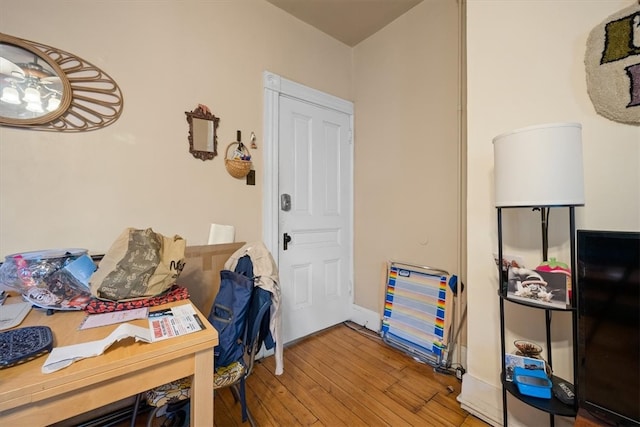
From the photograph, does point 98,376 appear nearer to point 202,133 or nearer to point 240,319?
→ point 240,319

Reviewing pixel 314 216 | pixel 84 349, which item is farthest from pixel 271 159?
pixel 84 349

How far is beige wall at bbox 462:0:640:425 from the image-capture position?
44.5 inches

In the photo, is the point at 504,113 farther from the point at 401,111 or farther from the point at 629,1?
the point at 401,111

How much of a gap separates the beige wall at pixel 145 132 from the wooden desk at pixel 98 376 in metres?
0.65

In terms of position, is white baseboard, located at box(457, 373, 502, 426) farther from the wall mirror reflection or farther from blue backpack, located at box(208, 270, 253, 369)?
the wall mirror reflection

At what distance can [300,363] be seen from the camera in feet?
6.66

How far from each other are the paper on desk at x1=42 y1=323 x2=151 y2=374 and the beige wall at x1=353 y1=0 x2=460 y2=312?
2.00m

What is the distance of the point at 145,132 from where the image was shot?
1624 millimetres

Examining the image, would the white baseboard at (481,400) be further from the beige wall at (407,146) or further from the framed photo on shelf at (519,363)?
the beige wall at (407,146)

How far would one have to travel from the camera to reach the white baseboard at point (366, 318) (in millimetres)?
2507

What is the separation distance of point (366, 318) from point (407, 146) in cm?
170

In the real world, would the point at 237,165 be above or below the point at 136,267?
above

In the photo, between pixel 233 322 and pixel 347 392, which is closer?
pixel 233 322

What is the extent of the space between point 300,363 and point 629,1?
266 cm
